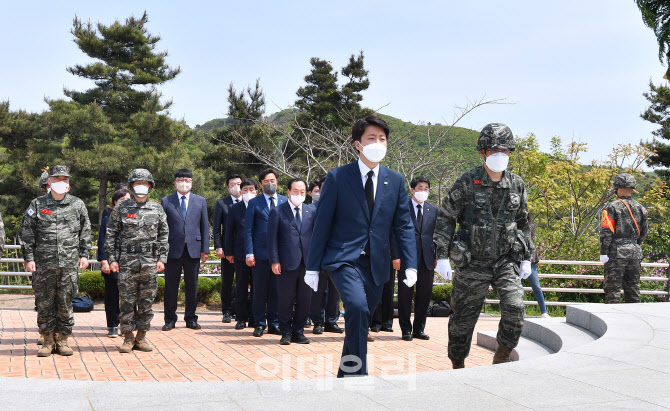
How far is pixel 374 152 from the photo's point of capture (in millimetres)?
5008

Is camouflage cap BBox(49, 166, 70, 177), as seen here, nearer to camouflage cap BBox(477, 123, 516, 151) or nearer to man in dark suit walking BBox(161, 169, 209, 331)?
man in dark suit walking BBox(161, 169, 209, 331)

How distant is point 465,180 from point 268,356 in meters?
3.29

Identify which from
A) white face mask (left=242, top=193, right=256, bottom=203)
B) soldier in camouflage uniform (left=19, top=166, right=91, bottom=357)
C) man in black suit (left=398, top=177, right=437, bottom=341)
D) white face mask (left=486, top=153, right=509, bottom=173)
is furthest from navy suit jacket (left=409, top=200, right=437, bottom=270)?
soldier in camouflage uniform (left=19, top=166, right=91, bottom=357)

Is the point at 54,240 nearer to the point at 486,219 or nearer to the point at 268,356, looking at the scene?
the point at 268,356

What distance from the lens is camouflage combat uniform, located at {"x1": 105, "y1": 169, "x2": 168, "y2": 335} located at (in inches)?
292

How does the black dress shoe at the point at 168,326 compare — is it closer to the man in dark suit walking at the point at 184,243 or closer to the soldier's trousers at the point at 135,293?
the man in dark suit walking at the point at 184,243

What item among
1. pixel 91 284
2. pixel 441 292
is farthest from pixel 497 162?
pixel 91 284

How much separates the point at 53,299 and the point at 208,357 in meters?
1.90

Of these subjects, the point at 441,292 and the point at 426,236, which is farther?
the point at 441,292

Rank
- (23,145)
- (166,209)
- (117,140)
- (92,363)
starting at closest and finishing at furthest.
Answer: (92,363) → (166,209) → (117,140) → (23,145)

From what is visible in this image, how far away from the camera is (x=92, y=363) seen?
22.1 feet

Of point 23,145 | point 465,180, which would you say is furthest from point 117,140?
point 465,180

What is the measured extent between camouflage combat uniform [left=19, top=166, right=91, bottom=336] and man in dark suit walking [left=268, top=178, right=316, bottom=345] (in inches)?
95.6

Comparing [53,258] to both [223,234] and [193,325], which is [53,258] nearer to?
[193,325]
